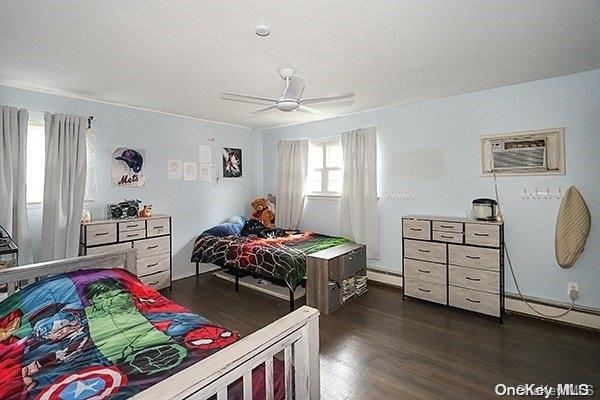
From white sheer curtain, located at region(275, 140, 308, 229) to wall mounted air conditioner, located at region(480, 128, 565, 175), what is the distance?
2.58 meters

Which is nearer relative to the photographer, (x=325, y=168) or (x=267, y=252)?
(x=267, y=252)

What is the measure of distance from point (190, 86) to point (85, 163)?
1.54 meters

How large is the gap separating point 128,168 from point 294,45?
292cm

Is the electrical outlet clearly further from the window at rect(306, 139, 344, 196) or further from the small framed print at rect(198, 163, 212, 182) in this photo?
the small framed print at rect(198, 163, 212, 182)

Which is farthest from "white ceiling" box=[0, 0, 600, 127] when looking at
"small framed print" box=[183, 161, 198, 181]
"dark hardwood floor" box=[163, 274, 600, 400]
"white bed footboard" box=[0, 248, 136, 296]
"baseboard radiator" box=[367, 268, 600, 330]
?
"dark hardwood floor" box=[163, 274, 600, 400]

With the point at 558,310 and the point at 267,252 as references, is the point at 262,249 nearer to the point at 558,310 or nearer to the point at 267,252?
the point at 267,252

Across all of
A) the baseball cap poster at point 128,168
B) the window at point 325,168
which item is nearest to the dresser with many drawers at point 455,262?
the window at point 325,168

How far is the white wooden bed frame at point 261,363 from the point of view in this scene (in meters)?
0.85

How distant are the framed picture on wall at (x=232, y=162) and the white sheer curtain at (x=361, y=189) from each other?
1946 mm

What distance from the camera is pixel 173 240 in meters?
4.45

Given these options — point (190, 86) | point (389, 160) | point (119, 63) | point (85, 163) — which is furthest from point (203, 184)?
point (389, 160)

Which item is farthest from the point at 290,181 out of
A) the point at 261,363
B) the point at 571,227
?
the point at 261,363

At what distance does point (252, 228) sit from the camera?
15.4 ft

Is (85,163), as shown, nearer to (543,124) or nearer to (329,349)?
(329,349)
